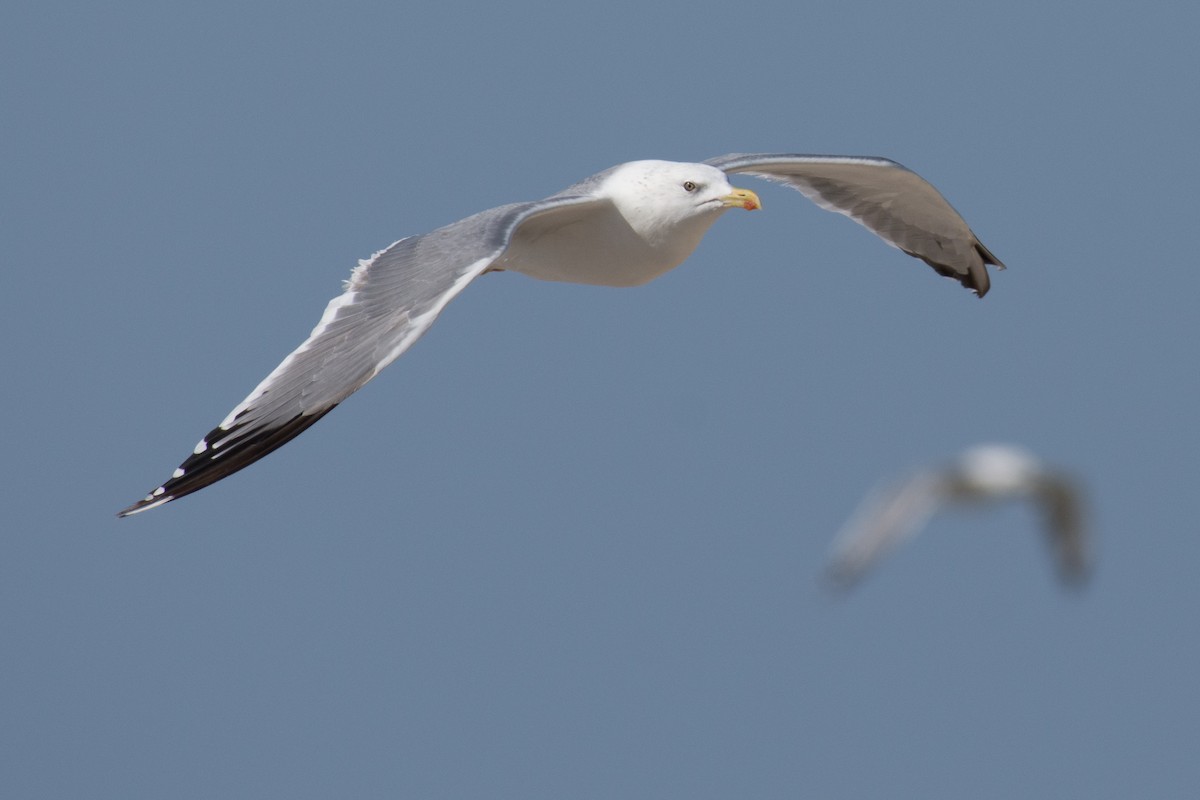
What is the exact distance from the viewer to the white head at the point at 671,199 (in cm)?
721

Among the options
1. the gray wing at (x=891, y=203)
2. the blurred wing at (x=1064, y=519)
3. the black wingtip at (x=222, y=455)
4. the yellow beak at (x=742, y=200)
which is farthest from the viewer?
the gray wing at (x=891, y=203)

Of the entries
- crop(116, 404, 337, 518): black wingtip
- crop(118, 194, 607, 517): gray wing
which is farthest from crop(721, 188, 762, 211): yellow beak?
crop(116, 404, 337, 518): black wingtip

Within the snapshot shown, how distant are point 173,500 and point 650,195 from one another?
2339 mm

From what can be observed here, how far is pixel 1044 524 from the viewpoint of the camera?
6.86 m

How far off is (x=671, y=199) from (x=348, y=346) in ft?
5.42

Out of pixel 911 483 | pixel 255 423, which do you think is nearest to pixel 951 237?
pixel 911 483

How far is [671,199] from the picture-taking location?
7.23 metres

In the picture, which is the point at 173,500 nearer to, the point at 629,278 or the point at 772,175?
the point at 629,278

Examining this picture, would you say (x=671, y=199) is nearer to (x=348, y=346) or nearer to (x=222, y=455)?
(x=348, y=346)

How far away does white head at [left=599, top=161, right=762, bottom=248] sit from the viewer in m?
7.21

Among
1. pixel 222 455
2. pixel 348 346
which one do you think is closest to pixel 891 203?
pixel 348 346

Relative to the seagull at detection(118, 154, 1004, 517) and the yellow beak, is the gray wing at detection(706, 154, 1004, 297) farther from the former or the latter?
the yellow beak

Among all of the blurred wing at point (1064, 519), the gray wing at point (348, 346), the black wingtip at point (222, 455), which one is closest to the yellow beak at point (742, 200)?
the gray wing at point (348, 346)

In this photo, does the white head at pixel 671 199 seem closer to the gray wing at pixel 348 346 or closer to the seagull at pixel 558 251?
the seagull at pixel 558 251
